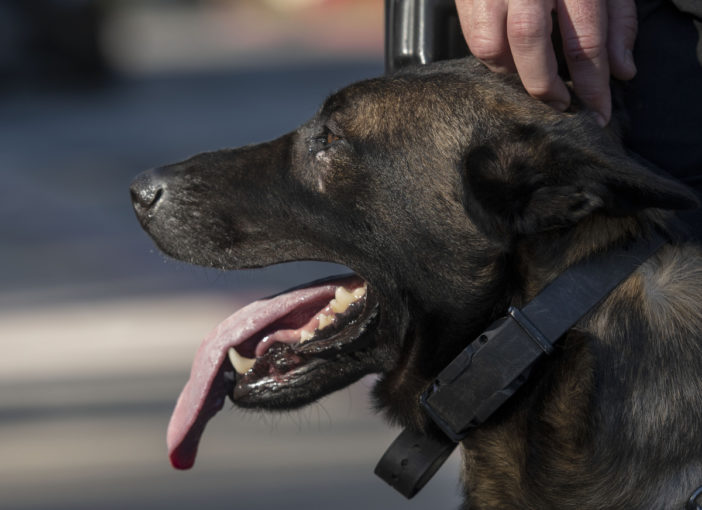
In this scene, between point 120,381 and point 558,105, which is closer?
point 558,105

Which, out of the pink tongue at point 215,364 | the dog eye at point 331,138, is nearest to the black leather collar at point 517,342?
the pink tongue at point 215,364

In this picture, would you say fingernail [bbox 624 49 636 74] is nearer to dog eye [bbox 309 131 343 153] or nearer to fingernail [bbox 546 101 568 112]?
fingernail [bbox 546 101 568 112]

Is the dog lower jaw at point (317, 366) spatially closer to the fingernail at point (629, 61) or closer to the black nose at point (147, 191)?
the black nose at point (147, 191)

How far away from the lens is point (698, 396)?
2.39m

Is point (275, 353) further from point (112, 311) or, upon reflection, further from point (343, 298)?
point (112, 311)

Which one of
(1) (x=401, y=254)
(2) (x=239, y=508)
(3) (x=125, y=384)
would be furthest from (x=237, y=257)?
(3) (x=125, y=384)

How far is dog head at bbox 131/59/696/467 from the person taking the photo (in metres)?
2.55

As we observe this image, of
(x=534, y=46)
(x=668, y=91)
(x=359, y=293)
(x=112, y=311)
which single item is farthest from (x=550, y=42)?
(x=112, y=311)

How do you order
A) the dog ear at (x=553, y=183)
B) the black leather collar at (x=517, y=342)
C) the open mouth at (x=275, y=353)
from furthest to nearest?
the open mouth at (x=275, y=353)
the black leather collar at (x=517, y=342)
the dog ear at (x=553, y=183)

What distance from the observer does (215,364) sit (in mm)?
2895

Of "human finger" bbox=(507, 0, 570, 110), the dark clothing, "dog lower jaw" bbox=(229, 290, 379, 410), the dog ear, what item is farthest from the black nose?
the dark clothing

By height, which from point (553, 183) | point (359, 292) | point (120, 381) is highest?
point (553, 183)

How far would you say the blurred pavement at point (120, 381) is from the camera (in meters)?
4.43

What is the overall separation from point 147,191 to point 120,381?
2.71 meters
